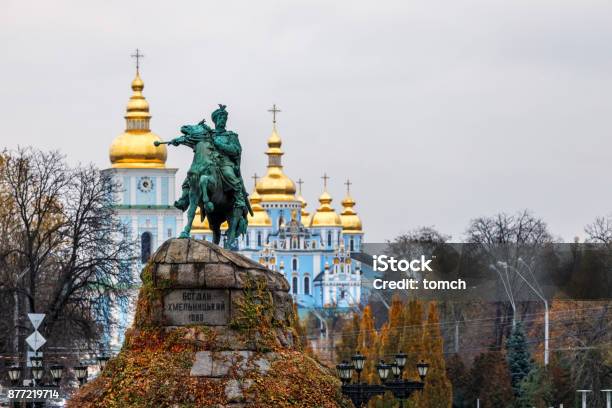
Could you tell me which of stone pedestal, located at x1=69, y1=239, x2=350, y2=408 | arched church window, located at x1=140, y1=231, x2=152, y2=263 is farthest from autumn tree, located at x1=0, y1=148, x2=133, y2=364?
arched church window, located at x1=140, y1=231, x2=152, y2=263

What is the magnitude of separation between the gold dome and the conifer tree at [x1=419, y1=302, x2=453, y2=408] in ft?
269

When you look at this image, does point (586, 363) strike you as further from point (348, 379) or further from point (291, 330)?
point (291, 330)

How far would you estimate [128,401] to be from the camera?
44.7 meters

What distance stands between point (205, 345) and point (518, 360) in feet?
162

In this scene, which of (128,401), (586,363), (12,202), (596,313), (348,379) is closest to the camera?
(128,401)

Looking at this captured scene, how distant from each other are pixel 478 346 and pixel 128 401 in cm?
6249

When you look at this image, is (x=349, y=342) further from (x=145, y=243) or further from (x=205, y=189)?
(x=145, y=243)

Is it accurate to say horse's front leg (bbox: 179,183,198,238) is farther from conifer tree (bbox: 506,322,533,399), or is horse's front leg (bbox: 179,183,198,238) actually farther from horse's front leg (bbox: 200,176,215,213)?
conifer tree (bbox: 506,322,533,399)

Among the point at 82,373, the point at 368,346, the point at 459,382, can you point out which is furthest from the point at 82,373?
the point at 368,346

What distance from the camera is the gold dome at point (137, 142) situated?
173 metres

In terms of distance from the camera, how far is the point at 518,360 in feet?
307

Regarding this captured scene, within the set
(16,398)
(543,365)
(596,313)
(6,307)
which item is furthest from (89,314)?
(596,313)

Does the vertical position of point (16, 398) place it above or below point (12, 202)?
below

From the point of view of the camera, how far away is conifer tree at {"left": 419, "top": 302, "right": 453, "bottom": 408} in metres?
87.2
